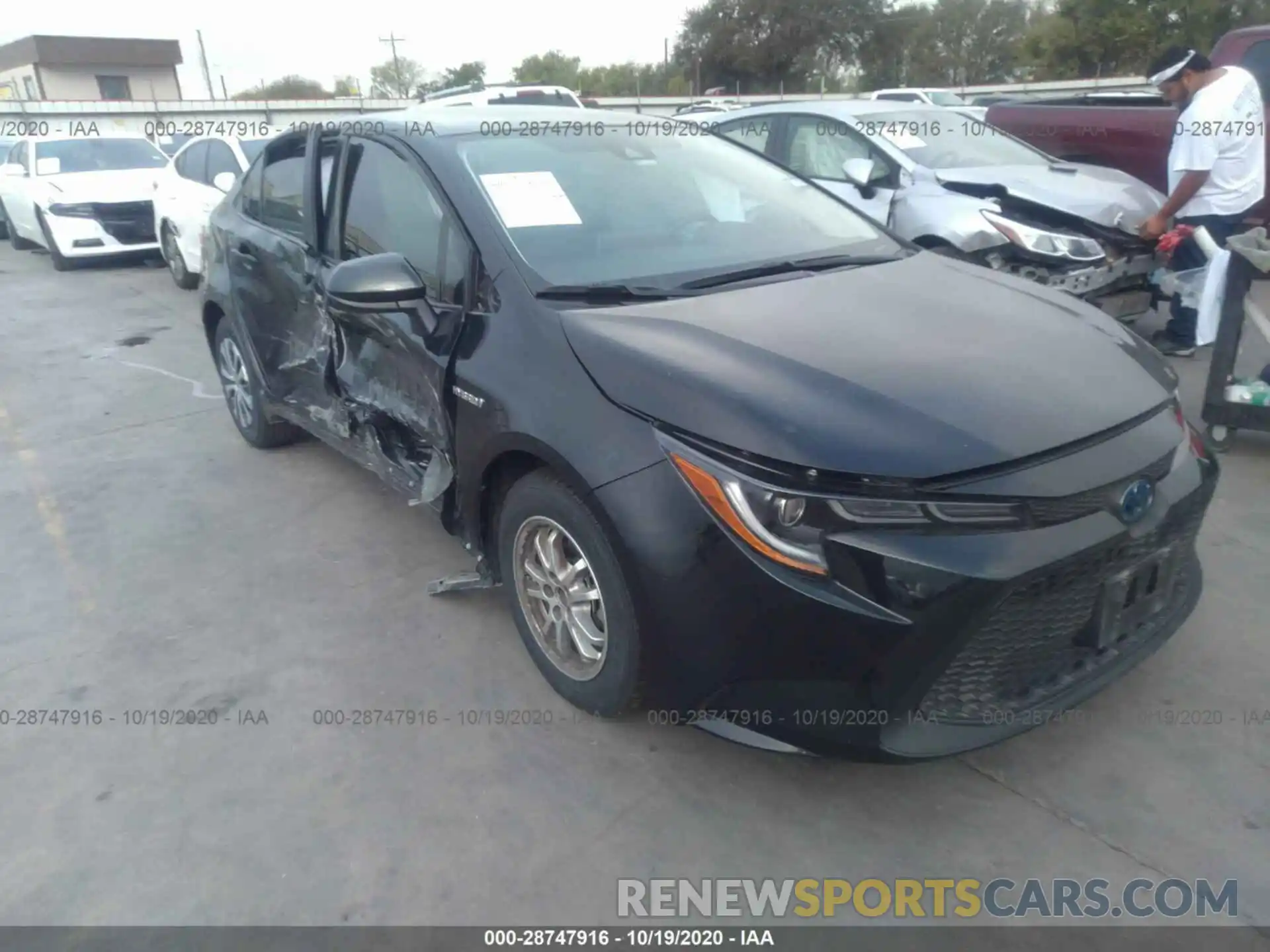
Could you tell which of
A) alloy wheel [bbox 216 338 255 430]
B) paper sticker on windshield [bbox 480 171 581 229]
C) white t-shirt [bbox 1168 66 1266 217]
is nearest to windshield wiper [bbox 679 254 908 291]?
paper sticker on windshield [bbox 480 171 581 229]

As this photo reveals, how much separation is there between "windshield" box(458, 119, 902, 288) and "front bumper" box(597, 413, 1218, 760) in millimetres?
968

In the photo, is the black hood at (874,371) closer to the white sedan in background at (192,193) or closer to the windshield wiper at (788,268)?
the windshield wiper at (788,268)

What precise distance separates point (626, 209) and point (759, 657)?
1.68 m

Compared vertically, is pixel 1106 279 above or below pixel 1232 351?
above

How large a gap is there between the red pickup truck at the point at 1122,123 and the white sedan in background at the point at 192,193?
682cm

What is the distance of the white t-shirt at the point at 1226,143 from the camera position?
5.35m

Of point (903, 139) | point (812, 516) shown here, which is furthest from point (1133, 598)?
point (903, 139)

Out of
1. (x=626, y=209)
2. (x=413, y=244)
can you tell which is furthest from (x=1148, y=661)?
(x=413, y=244)

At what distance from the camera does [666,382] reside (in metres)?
2.35

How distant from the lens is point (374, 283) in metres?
2.90

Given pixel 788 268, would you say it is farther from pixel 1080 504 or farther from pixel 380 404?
pixel 380 404

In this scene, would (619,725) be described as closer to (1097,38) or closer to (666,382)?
(666,382)

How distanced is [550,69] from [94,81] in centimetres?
2854

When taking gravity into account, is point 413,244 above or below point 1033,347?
above
